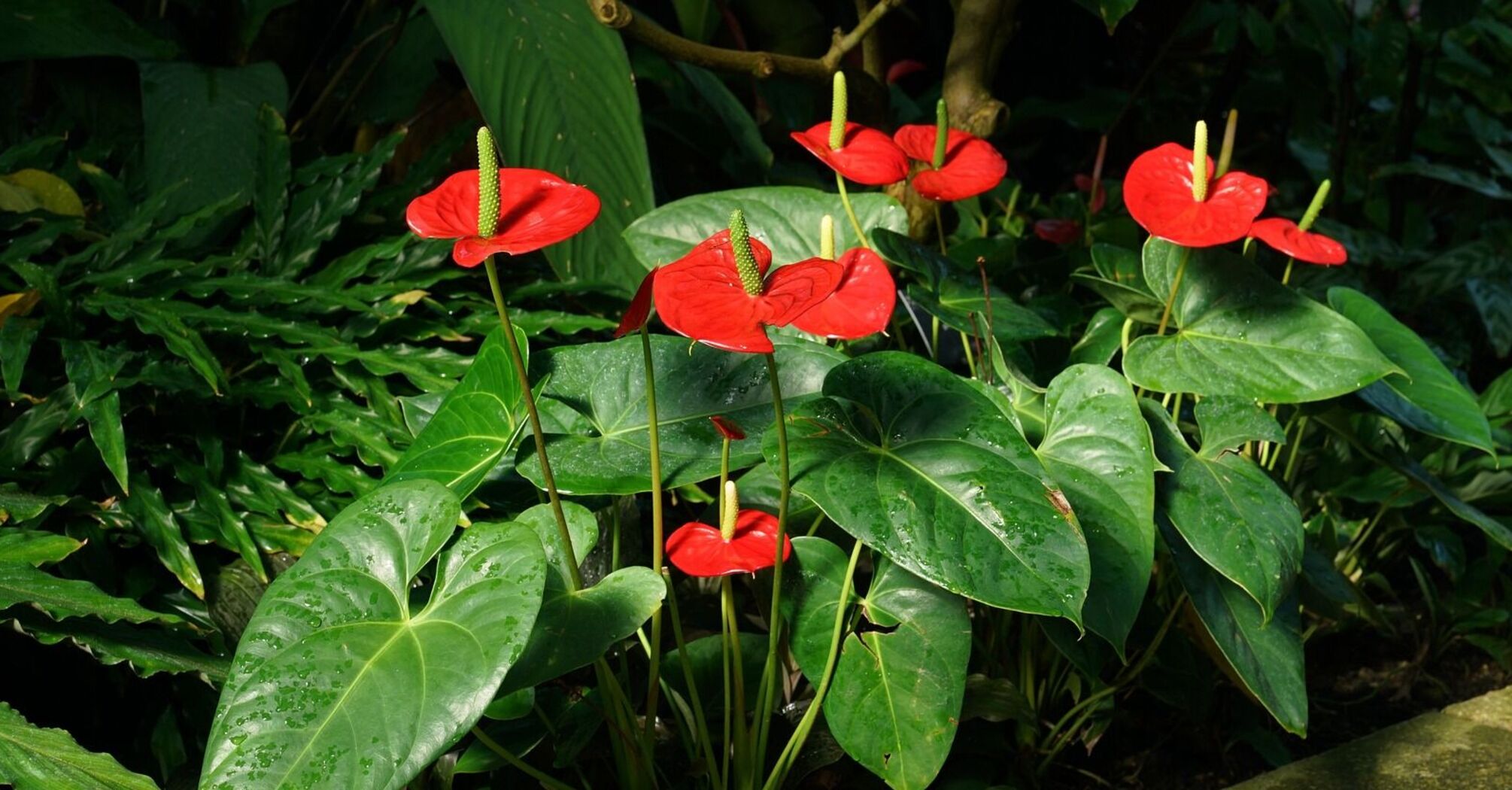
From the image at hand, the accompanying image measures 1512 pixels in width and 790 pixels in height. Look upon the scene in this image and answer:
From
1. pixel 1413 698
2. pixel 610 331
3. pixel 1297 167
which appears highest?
pixel 610 331

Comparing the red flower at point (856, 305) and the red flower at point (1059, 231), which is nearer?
the red flower at point (856, 305)

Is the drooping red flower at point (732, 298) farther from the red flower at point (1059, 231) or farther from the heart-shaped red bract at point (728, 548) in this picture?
the red flower at point (1059, 231)

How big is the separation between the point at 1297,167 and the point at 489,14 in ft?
8.81

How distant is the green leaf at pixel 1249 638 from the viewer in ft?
4.15

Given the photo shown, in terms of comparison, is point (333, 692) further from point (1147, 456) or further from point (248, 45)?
point (248, 45)

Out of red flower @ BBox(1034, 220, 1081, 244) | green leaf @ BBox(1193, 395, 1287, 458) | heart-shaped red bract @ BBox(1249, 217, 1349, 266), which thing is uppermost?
heart-shaped red bract @ BBox(1249, 217, 1349, 266)

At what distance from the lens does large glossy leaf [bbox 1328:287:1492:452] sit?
143cm

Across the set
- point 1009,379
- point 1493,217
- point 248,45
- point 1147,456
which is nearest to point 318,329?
point 248,45

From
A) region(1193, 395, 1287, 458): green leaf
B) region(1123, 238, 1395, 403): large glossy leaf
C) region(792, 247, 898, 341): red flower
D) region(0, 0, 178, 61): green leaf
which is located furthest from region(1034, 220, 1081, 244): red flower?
region(0, 0, 178, 61): green leaf

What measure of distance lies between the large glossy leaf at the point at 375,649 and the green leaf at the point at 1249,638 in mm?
709

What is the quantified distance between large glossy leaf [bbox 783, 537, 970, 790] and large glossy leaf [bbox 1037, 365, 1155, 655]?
145 millimetres

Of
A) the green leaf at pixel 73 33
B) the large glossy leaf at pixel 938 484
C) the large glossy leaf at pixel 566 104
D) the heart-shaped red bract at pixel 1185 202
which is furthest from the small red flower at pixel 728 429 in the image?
the green leaf at pixel 73 33

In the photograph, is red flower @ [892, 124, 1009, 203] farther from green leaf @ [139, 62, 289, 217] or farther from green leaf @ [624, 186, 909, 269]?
green leaf @ [139, 62, 289, 217]

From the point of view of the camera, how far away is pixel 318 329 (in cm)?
166
